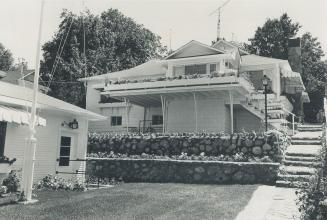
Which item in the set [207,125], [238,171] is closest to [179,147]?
[238,171]

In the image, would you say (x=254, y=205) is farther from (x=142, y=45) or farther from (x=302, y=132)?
(x=142, y=45)

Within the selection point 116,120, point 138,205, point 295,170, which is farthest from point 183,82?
point 138,205

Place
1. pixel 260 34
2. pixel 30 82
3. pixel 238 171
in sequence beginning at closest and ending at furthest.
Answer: pixel 238 171, pixel 30 82, pixel 260 34

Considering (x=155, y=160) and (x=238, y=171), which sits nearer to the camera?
(x=238, y=171)

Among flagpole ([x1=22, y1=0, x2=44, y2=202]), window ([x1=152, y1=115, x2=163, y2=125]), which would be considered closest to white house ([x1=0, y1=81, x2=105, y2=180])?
flagpole ([x1=22, y1=0, x2=44, y2=202])

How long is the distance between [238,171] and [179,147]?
451 centimetres

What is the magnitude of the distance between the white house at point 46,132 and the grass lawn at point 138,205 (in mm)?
2172

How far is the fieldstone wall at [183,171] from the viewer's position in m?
15.0

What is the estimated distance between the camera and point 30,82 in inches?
1662

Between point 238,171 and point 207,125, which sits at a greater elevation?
point 207,125

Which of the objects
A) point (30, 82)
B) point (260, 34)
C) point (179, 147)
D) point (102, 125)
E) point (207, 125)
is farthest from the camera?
point (260, 34)

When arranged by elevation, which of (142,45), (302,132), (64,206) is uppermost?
(142,45)

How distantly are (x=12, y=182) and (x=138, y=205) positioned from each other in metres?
4.83

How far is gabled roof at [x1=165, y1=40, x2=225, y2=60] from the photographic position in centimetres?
2620
